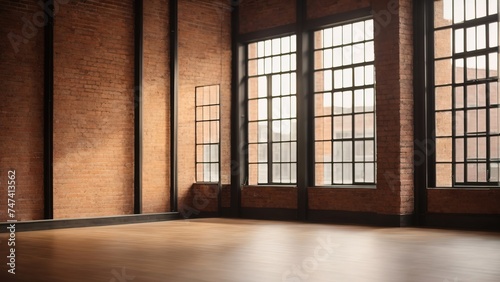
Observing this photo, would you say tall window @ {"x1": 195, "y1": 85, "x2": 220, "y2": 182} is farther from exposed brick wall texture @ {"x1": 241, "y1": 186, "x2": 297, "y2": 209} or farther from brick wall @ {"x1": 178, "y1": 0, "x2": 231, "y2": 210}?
exposed brick wall texture @ {"x1": 241, "y1": 186, "x2": 297, "y2": 209}

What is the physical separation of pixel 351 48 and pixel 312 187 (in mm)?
2553

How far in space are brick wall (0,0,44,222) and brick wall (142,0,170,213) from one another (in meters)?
2.06

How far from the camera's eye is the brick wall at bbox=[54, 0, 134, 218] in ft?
35.6

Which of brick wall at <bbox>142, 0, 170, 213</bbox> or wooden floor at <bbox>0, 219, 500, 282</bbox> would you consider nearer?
wooden floor at <bbox>0, 219, 500, 282</bbox>

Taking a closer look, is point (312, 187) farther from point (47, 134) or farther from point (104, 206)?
A: point (47, 134)

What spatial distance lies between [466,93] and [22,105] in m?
6.90

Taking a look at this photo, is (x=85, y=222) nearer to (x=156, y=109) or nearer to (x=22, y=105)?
(x=22, y=105)

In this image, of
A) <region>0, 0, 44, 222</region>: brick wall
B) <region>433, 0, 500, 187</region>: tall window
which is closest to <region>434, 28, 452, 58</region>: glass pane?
<region>433, 0, 500, 187</region>: tall window

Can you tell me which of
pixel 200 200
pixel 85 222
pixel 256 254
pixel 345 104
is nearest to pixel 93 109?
pixel 85 222

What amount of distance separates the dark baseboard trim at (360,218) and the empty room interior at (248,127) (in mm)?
28

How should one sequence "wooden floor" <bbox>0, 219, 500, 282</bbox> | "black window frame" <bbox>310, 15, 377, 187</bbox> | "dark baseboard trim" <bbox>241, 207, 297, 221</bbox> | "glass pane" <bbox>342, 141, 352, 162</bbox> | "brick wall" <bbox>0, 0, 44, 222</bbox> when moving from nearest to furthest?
1. "wooden floor" <bbox>0, 219, 500, 282</bbox>
2. "brick wall" <bbox>0, 0, 44, 222</bbox>
3. "black window frame" <bbox>310, 15, 377, 187</bbox>
4. "glass pane" <bbox>342, 141, 352, 162</bbox>
5. "dark baseboard trim" <bbox>241, 207, 297, 221</bbox>

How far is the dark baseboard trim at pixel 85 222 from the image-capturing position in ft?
33.2

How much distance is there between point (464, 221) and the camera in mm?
9727

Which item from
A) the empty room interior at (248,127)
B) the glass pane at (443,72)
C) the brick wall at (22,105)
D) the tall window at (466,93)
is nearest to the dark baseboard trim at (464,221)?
the empty room interior at (248,127)
